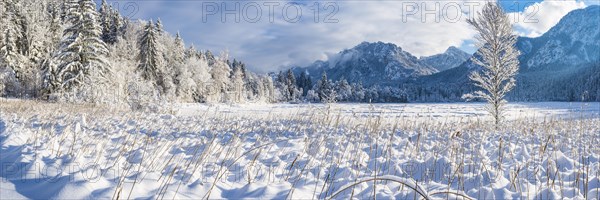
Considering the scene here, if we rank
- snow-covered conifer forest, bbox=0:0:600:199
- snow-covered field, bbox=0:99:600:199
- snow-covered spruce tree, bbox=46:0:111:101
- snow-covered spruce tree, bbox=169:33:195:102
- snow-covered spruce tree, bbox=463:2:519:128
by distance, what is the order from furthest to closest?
snow-covered spruce tree, bbox=169:33:195:102
snow-covered spruce tree, bbox=46:0:111:101
snow-covered spruce tree, bbox=463:2:519:128
snow-covered conifer forest, bbox=0:0:600:199
snow-covered field, bbox=0:99:600:199

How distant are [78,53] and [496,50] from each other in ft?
88.3

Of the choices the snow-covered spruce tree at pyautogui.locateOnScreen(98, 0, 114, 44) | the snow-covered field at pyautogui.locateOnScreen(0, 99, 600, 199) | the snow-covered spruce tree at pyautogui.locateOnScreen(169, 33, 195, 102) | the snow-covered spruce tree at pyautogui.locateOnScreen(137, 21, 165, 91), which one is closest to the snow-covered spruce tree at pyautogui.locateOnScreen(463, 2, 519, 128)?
the snow-covered field at pyautogui.locateOnScreen(0, 99, 600, 199)

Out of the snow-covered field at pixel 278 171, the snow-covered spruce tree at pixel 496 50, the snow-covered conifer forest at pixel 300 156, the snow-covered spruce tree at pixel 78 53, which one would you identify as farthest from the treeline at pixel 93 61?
the snow-covered spruce tree at pixel 496 50

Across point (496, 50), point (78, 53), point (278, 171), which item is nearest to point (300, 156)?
point (278, 171)

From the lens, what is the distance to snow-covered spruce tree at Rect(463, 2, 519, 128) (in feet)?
50.7

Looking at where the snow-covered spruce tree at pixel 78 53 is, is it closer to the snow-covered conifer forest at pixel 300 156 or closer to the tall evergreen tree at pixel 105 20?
the snow-covered conifer forest at pixel 300 156

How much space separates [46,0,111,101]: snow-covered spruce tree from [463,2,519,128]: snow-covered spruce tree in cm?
2485

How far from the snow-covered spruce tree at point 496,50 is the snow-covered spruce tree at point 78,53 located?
81.5ft

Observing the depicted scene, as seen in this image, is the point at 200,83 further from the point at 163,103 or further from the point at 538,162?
the point at 538,162

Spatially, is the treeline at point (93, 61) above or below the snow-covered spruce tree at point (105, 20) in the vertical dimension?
below

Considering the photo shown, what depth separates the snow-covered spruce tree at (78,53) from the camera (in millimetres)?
23406

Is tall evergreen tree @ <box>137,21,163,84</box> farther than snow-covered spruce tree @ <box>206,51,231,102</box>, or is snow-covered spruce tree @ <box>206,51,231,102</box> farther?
snow-covered spruce tree @ <box>206,51,231,102</box>

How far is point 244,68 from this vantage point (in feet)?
283

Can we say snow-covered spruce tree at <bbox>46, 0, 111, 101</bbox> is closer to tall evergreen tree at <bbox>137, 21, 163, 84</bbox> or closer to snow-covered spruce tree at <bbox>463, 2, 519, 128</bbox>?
tall evergreen tree at <bbox>137, 21, 163, 84</bbox>
